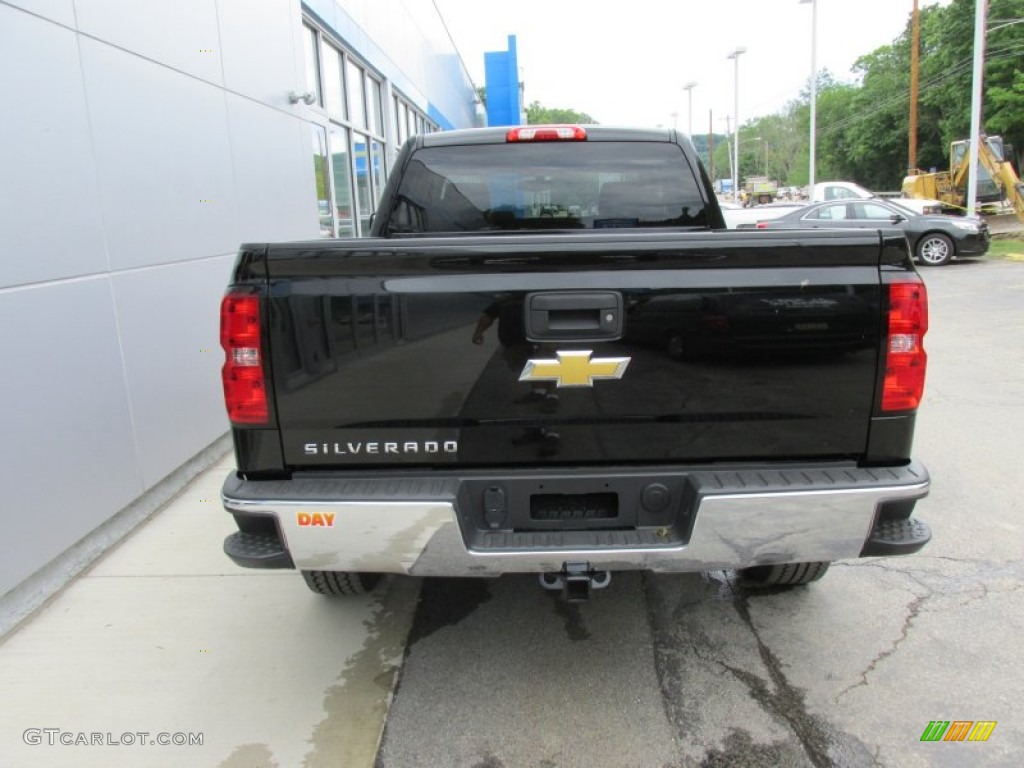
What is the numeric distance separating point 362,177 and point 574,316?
417 inches

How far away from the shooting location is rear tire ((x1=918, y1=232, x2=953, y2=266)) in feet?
55.2

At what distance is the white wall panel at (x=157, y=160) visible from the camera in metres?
4.30

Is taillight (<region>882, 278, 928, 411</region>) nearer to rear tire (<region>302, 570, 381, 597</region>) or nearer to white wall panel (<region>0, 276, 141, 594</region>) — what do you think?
rear tire (<region>302, 570, 381, 597</region>)

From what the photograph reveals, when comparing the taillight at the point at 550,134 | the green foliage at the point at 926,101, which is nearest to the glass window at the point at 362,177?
the taillight at the point at 550,134

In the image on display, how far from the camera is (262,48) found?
688 centimetres

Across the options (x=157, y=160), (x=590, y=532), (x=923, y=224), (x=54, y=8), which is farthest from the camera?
(x=923, y=224)

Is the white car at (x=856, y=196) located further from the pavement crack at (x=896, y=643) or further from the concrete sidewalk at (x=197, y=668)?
the concrete sidewalk at (x=197, y=668)

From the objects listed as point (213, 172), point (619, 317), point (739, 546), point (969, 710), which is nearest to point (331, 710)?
point (739, 546)

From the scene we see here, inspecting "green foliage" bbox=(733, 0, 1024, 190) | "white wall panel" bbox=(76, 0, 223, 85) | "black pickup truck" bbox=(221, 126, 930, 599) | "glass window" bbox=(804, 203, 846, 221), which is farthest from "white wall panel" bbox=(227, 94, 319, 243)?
"green foliage" bbox=(733, 0, 1024, 190)

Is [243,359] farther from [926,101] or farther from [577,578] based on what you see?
[926,101]

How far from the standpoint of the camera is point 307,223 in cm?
818

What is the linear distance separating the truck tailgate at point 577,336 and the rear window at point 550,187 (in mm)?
1556

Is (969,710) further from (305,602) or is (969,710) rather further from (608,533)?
(305,602)

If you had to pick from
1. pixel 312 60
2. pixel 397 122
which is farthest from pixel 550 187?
pixel 397 122
